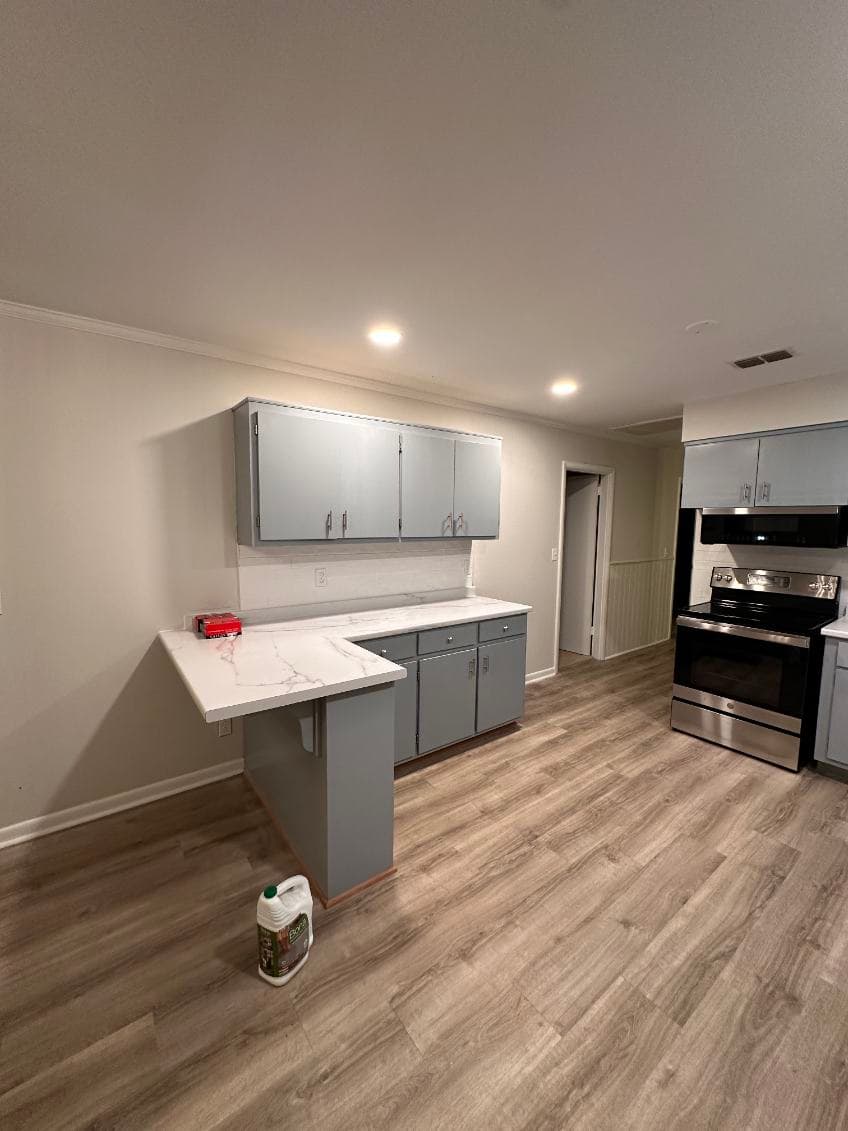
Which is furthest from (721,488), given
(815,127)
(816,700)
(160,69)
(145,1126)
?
(145,1126)

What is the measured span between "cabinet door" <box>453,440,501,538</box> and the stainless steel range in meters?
1.57

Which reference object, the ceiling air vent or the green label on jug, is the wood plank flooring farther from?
the ceiling air vent

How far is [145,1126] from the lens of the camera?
1168mm

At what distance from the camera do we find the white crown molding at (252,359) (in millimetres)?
2121

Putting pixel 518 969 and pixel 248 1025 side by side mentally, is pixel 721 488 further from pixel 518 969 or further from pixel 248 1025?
pixel 248 1025

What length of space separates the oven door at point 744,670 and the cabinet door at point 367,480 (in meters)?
→ 2.24

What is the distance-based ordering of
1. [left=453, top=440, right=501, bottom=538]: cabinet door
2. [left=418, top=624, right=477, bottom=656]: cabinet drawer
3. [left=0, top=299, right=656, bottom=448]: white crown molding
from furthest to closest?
[left=453, top=440, right=501, bottom=538]: cabinet door < [left=418, top=624, right=477, bottom=656]: cabinet drawer < [left=0, top=299, right=656, bottom=448]: white crown molding

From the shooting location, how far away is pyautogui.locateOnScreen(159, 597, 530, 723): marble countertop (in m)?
1.58

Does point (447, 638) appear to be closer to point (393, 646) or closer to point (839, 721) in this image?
point (393, 646)

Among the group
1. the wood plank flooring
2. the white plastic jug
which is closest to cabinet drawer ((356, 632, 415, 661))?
the wood plank flooring

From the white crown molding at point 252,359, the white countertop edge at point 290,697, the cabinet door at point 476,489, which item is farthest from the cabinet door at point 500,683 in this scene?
the white crown molding at point 252,359

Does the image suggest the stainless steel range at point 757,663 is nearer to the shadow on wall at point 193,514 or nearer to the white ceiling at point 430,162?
the white ceiling at point 430,162

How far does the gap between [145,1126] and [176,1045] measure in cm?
18

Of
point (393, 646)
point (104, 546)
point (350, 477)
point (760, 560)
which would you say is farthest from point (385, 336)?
point (760, 560)
